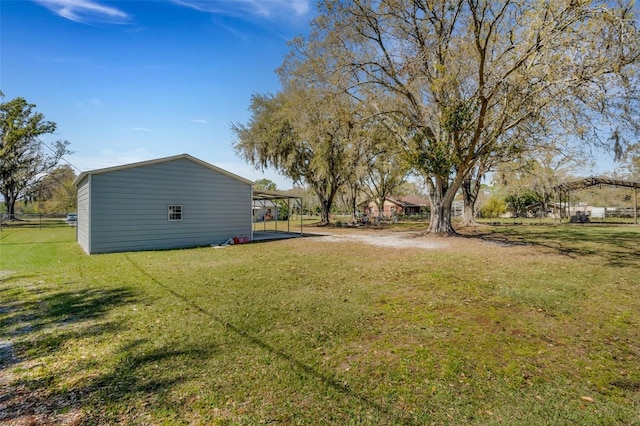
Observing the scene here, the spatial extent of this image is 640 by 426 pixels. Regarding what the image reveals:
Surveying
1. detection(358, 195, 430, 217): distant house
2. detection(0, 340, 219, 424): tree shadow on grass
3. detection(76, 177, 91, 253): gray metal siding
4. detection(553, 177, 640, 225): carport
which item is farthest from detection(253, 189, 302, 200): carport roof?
detection(358, 195, 430, 217): distant house

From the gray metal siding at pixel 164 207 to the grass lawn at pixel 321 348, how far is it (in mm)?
4376

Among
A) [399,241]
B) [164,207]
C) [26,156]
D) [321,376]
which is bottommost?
[321,376]

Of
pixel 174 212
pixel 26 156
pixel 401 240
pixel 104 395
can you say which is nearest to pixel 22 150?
pixel 26 156

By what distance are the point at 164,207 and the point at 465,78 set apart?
526 inches

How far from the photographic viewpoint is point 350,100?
16.1 m

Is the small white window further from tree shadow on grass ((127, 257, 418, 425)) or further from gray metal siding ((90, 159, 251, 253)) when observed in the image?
tree shadow on grass ((127, 257, 418, 425))

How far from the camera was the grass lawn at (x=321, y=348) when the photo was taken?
2.48 m

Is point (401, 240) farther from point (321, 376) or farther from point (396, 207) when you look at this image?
point (396, 207)

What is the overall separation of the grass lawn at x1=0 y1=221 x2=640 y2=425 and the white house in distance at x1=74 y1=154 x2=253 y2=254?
14.2 ft

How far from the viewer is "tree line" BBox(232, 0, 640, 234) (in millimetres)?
9039

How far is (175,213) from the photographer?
1270 centimetres

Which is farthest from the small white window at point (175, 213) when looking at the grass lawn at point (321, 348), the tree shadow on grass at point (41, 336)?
the tree shadow on grass at point (41, 336)

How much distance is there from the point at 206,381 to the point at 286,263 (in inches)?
233

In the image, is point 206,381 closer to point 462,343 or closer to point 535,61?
point 462,343
